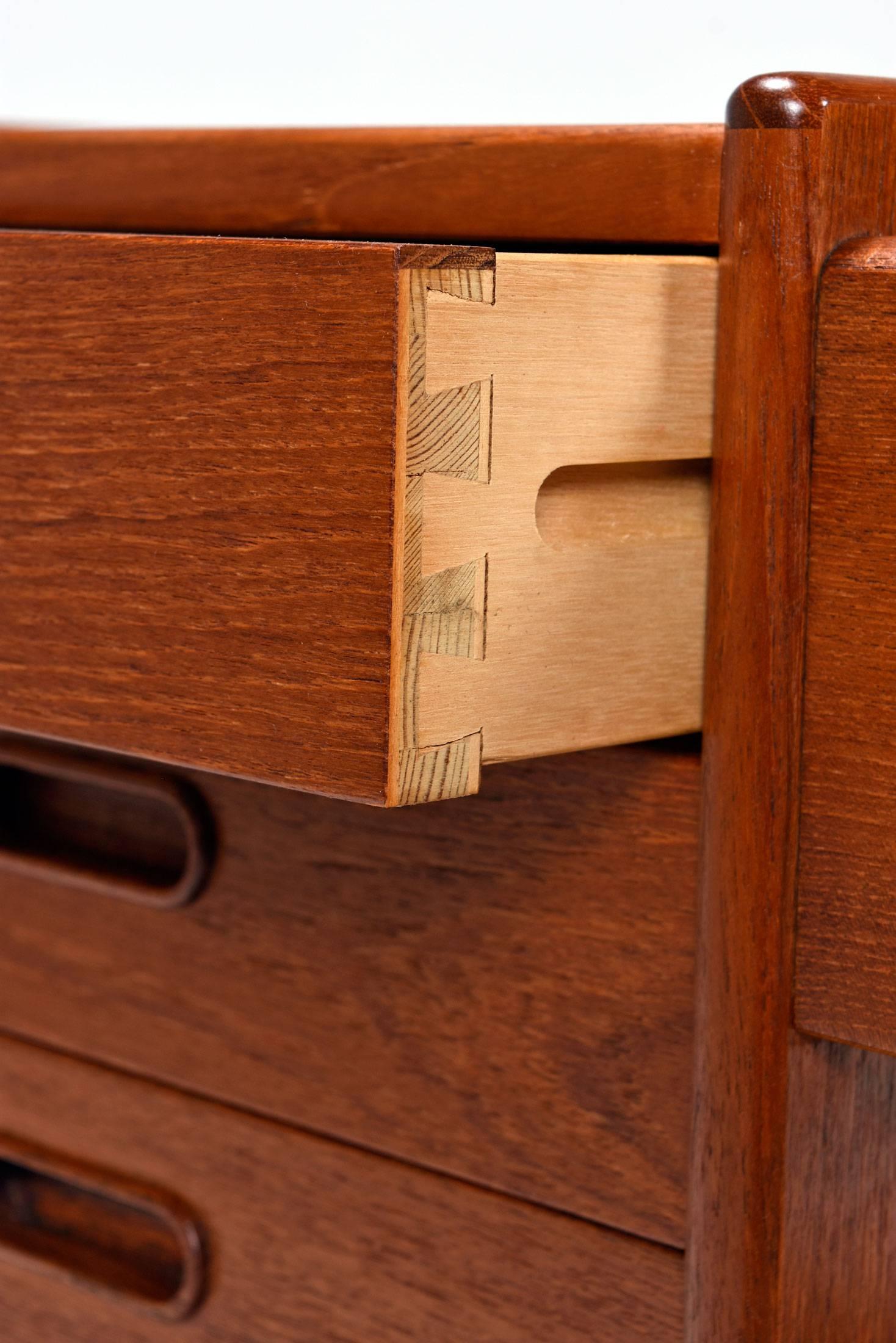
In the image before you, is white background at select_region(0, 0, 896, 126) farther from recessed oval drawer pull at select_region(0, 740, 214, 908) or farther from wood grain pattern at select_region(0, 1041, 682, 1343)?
wood grain pattern at select_region(0, 1041, 682, 1343)

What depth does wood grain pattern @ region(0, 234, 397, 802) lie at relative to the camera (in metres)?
0.33

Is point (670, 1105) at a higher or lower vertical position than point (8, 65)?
lower

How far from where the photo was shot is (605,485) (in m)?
0.40

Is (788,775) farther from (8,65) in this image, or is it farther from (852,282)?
(8,65)

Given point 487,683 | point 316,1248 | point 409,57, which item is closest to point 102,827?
point 316,1248

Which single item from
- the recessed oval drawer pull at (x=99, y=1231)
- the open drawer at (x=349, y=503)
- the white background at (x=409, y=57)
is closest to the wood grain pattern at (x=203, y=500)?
the open drawer at (x=349, y=503)

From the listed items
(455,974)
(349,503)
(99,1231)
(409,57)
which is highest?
(409,57)

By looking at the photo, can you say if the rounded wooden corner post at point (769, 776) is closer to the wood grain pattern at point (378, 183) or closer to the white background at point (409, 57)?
the wood grain pattern at point (378, 183)

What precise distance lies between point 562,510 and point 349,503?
78mm

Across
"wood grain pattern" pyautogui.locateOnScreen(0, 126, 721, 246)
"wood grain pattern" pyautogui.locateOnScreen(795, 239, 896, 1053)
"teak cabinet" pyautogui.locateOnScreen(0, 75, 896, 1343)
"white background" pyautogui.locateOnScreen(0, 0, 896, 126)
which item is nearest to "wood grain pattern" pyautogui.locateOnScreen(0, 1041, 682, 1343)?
"teak cabinet" pyautogui.locateOnScreen(0, 75, 896, 1343)

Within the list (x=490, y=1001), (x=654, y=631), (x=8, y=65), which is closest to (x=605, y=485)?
(x=654, y=631)

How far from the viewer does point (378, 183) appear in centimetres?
46

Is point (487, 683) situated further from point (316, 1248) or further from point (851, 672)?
point (316, 1248)

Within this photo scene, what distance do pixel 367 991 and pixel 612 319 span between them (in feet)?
0.75
